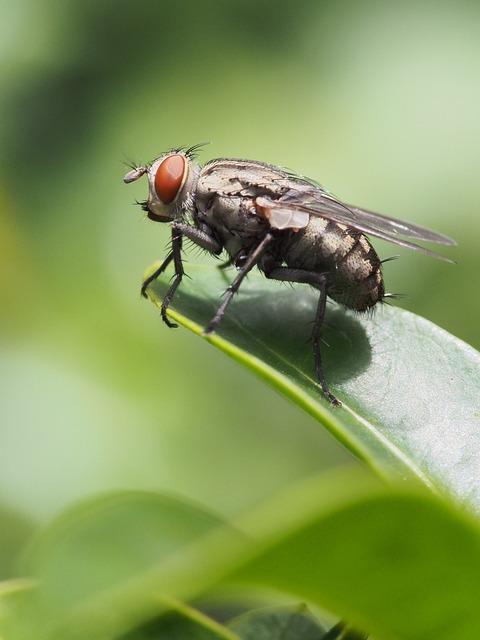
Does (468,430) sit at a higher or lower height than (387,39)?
lower

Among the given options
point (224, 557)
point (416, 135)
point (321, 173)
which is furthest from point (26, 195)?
point (224, 557)

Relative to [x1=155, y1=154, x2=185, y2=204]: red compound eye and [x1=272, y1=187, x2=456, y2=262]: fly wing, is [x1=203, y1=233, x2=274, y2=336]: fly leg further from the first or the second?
[x1=155, y1=154, x2=185, y2=204]: red compound eye

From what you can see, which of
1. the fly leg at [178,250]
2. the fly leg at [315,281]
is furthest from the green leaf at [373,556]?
the fly leg at [178,250]

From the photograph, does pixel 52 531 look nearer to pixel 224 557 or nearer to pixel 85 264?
pixel 224 557

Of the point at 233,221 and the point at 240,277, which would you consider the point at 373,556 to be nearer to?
the point at 240,277

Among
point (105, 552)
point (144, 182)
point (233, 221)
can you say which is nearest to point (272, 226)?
point (233, 221)
